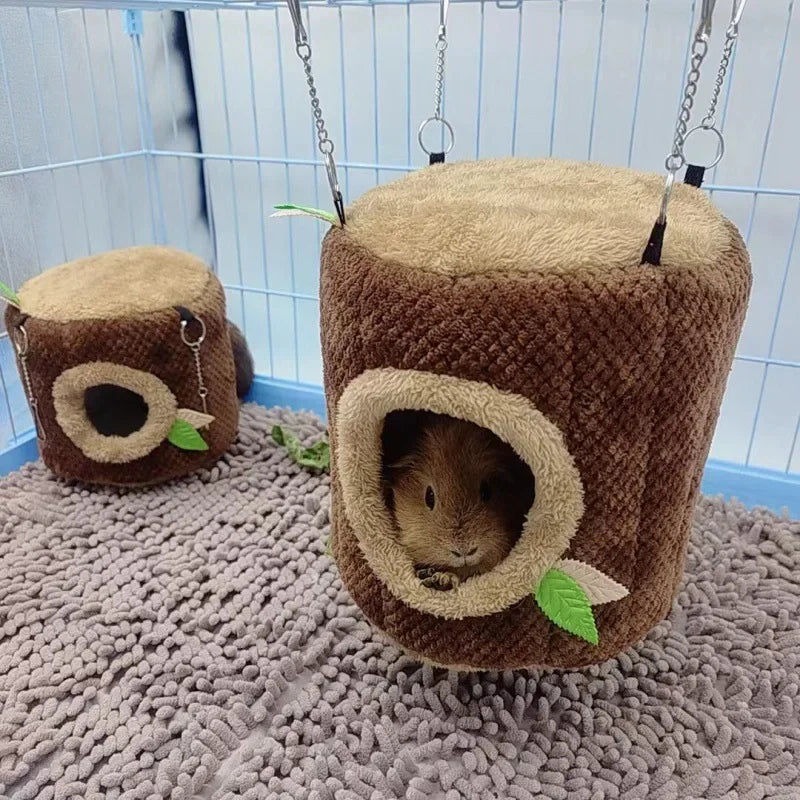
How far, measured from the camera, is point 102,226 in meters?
1.64

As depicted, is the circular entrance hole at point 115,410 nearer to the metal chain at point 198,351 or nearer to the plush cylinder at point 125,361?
the plush cylinder at point 125,361

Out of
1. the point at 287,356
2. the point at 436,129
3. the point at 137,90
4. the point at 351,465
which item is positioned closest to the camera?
the point at 351,465

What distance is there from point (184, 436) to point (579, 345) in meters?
0.80

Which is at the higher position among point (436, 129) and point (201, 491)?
point (436, 129)

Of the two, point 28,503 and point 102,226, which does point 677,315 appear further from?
point 102,226

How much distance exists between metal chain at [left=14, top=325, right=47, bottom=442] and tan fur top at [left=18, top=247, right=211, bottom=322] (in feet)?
0.13

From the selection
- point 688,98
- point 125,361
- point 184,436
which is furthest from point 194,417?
point 688,98

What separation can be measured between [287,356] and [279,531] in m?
0.67

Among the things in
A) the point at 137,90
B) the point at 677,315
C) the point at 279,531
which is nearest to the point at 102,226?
the point at 137,90

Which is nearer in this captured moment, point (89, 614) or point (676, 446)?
point (676, 446)

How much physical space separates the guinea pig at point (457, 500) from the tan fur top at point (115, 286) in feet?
2.02

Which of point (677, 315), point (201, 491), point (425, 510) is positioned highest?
point (677, 315)

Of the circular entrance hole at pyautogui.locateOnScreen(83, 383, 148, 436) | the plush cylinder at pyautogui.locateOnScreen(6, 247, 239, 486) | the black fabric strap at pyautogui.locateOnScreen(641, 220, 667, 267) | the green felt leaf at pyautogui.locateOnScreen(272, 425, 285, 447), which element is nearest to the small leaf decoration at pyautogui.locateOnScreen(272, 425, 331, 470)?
the green felt leaf at pyautogui.locateOnScreen(272, 425, 285, 447)

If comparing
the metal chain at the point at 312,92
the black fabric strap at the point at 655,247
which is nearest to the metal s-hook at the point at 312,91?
the metal chain at the point at 312,92
